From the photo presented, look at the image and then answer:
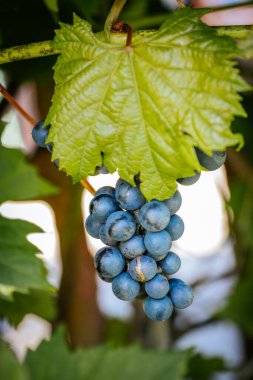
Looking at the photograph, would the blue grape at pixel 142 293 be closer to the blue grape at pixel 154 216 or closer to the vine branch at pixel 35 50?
the blue grape at pixel 154 216

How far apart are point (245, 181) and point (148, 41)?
120cm

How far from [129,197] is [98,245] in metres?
1.81

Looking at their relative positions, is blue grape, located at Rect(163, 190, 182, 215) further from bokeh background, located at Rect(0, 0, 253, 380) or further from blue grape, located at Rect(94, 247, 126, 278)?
bokeh background, located at Rect(0, 0, 253, 380)

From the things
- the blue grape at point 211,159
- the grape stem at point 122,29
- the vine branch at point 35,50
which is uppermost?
the vine branch at point 35,50

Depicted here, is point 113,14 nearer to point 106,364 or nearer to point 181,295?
point 181,295

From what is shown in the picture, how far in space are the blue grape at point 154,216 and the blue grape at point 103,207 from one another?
0.17ft

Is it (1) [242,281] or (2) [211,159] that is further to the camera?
(1) [242,281]

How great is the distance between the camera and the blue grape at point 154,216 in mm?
707


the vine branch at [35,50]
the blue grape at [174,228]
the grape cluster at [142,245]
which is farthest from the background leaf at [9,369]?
the vine branch at [35,50]

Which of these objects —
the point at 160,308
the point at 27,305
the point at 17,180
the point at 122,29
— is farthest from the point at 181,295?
the point at 27,305

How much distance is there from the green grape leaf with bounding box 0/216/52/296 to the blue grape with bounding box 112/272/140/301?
0.30 meters

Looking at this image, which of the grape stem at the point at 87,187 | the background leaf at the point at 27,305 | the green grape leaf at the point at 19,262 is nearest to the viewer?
the grape stem at the point at 87,187

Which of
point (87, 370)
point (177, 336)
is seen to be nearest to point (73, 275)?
point (177, 336)

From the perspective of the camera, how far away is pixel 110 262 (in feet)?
2.42
